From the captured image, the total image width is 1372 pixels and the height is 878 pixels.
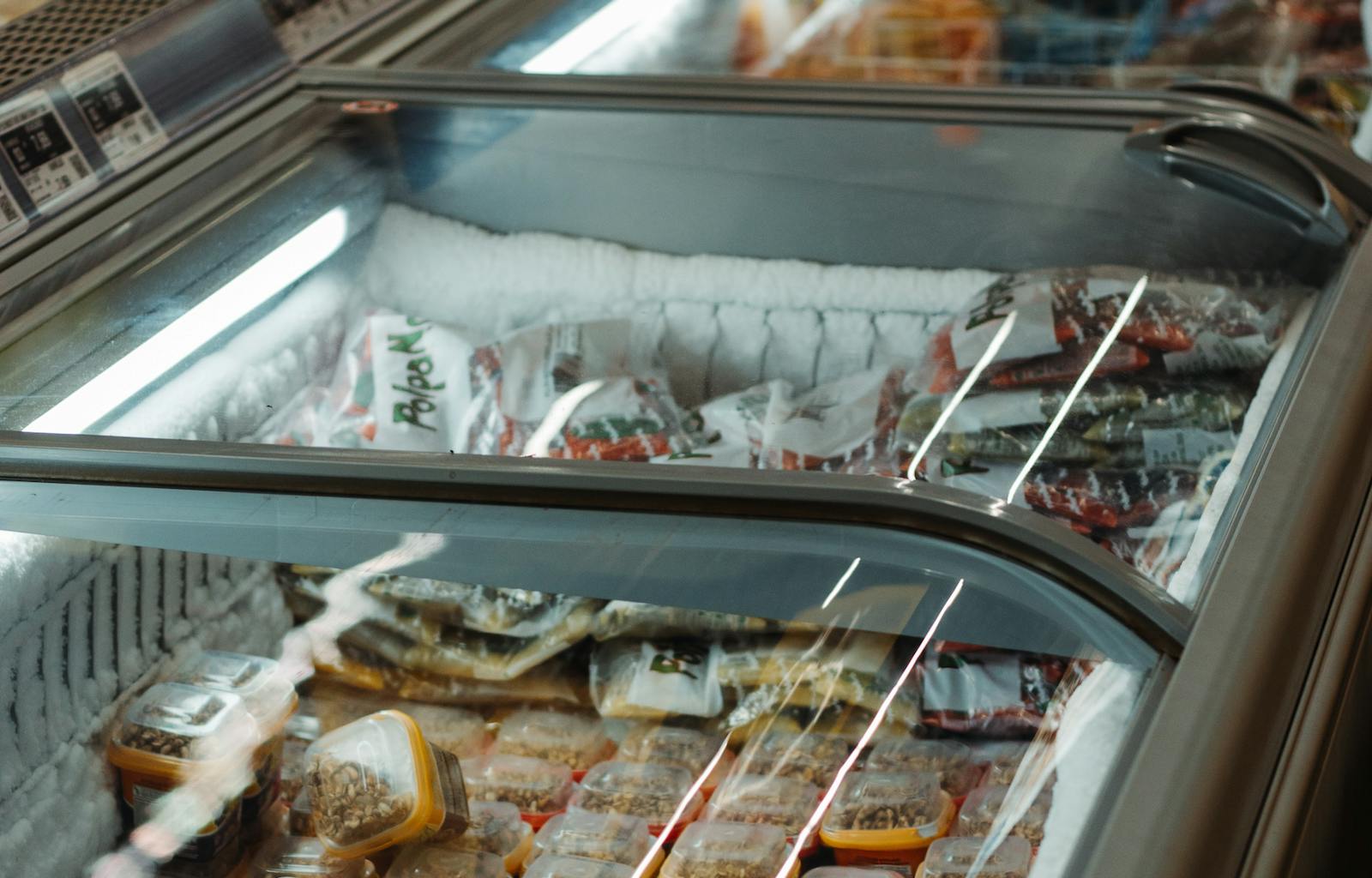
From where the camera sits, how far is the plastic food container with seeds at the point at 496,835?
879mm

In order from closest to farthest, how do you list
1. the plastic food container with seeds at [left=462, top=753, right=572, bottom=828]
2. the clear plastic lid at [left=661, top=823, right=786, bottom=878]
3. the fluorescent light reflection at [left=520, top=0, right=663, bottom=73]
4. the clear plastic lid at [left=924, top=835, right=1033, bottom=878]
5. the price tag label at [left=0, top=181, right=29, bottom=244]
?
1. the clear plastic lid at [left=924, top=835, right=1033, bottom=878]
2. the clear plastic lid at [left=661, top=823, right=786, bottom=878]
3. the plastic food container with seeds at [left=462, top=753, right=572, bottom=828]
4. the price tag label at [left=0, top=181, right=29, bottom=244]
5. the fluorescent light reflection at [left=520, top=0, right=663, bottom=73]

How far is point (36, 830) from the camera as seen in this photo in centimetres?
95

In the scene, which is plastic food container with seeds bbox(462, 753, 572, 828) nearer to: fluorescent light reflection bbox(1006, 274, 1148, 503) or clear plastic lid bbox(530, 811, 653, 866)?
clear plastic lid bbox(530, 811, 653, 866)

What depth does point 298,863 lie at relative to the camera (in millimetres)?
894

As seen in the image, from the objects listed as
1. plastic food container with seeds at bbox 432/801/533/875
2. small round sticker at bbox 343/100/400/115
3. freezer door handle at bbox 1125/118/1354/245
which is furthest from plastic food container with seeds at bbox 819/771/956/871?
small round sticker at bbox 343/100/400/115

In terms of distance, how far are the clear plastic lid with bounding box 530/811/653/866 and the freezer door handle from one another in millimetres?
940

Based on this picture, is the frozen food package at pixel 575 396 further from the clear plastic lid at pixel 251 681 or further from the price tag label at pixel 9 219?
the price tag label at pixel 9 219

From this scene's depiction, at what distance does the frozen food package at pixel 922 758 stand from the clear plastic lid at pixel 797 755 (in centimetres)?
2

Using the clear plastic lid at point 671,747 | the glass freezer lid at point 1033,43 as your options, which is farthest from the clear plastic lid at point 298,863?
the glass freezer lid at point 1033,43

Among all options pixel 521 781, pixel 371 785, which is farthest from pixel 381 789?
pixel 521 781

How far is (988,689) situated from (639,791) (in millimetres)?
264

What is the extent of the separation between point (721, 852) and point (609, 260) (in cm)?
94

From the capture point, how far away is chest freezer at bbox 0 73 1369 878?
0.79m

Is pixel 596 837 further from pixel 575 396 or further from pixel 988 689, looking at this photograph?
pixel 575 396
